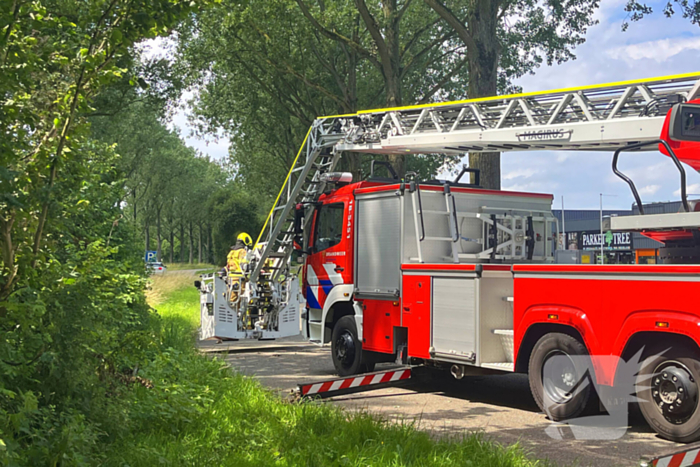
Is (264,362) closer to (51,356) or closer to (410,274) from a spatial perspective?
(410,274)

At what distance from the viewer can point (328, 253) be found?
12492 millimetres

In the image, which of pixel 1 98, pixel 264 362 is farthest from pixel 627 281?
pixel 264 362

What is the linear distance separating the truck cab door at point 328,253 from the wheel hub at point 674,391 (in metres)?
5.54

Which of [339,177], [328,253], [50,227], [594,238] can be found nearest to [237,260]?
[339,177]

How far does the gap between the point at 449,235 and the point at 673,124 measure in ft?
13.3

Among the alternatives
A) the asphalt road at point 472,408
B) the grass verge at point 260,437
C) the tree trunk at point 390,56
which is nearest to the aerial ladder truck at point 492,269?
the asphalt road at point 472,408

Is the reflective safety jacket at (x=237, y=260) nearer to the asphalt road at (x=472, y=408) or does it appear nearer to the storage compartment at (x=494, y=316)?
the asphalt road at (x=472, y=408)

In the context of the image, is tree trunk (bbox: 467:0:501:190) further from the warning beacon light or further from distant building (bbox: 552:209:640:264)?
the warning beacon light

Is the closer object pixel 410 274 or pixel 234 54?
pixel 410 274

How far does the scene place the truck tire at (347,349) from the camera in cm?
1164

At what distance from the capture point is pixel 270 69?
2964 centimetres


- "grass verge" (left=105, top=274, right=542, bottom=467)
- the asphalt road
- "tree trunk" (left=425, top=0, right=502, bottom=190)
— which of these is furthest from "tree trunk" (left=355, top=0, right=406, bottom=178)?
"grass verge" (left=105, top=274, right=542, bottom=467)

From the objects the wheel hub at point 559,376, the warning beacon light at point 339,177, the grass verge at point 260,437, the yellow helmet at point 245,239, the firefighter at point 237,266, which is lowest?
the grass verge at point 260,437

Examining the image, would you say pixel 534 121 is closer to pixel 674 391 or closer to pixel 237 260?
pixel 674 391
